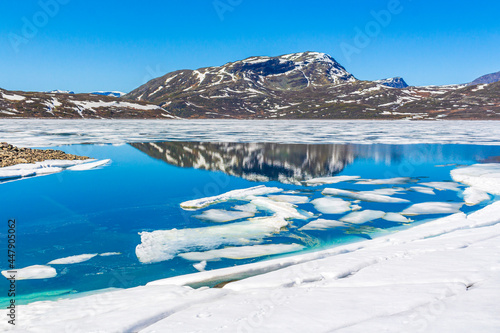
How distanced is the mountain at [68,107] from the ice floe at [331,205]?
137 metres

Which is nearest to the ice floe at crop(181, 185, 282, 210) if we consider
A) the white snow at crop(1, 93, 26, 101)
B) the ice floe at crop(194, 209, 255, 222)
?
the ice floe at crop(194, 209, 255, 222)

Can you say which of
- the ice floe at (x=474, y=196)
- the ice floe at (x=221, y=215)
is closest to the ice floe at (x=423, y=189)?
the ice floe at (x=474, y=196)

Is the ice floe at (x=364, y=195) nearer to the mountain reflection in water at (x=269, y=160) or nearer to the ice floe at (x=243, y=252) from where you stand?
the mountain reflection in water at (x=269, y=160)

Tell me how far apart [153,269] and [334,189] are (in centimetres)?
875

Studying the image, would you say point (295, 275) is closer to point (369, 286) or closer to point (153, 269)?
point (369, 286)

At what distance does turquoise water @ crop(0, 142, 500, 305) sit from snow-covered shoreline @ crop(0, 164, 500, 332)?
914 millimetres

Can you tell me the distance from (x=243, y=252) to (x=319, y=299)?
2.92m

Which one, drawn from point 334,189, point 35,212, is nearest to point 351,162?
point 334,189

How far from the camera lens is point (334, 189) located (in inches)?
542

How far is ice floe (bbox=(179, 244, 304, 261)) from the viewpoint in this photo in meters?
7.24

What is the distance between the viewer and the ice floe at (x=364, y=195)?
475 inches

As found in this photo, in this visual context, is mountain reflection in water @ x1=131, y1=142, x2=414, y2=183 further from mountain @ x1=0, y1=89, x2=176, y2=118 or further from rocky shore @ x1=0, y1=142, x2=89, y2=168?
mountain @ x1=0, y1=89, x2=176, y2=118

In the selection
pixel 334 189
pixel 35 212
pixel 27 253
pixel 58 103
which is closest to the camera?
pixel 27 253

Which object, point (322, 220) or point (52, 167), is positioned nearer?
→ point (322, 220)
